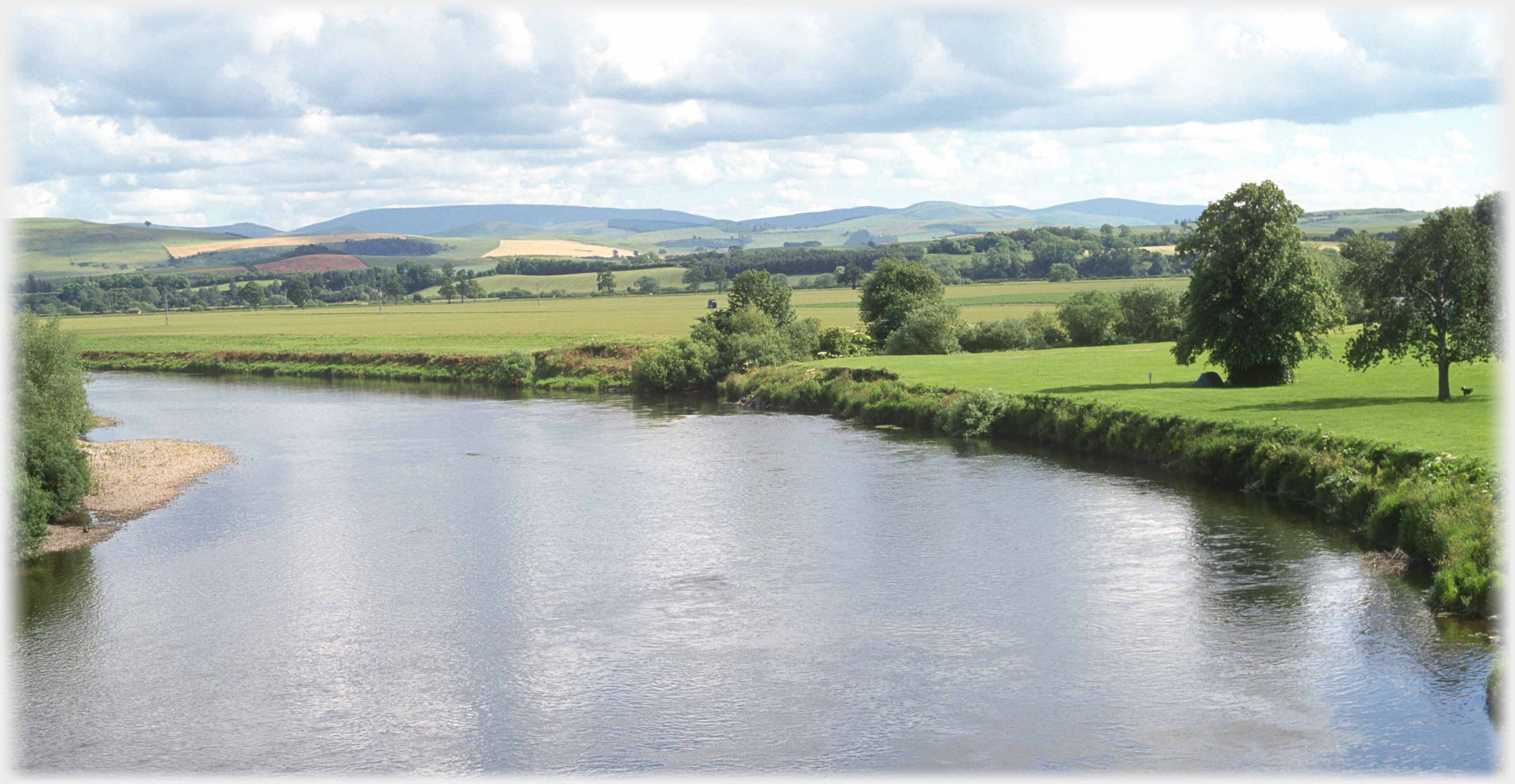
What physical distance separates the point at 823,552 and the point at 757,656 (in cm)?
788

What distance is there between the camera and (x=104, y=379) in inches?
3307

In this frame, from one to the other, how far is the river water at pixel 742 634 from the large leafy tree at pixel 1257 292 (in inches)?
360

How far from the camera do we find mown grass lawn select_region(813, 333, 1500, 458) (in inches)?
1231

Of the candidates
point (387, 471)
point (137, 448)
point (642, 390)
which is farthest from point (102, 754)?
point (642, 390)

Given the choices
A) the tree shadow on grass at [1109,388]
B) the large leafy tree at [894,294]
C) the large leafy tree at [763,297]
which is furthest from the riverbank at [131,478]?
the large leafy tree at [894,294]

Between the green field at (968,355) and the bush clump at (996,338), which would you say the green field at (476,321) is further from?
the bush clump at (996,338)

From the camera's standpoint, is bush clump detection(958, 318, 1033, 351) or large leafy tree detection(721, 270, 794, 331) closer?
bush clump detection(958, 318, 1033, 351)

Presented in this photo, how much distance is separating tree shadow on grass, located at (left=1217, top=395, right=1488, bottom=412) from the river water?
4.46m

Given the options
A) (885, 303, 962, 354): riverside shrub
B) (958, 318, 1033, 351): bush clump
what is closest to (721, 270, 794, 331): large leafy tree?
(885, 303, 962, 354): riverside shrub

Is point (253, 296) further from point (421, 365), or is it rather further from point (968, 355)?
point (968, 355)

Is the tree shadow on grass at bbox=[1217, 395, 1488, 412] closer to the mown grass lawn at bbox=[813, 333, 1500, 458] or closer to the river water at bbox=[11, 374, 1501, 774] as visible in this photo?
the mown grass lawn at bbox=[813, 333, 1500, 458]

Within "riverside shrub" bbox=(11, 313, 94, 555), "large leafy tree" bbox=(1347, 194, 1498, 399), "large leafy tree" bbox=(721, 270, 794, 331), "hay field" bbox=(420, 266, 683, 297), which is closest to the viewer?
"riverside shrub" bbox=(11, 313, 94, 555)

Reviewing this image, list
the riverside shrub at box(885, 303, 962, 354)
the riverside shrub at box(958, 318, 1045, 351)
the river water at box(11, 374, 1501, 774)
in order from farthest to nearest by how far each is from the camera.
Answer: the riverside shrub at box(958, 318, 1045, 351), the riverside shrub at box(885, 303, 962, 354), the river water at box(11, 374, 1501, 774)

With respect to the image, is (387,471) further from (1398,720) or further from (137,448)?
(1398,720)
